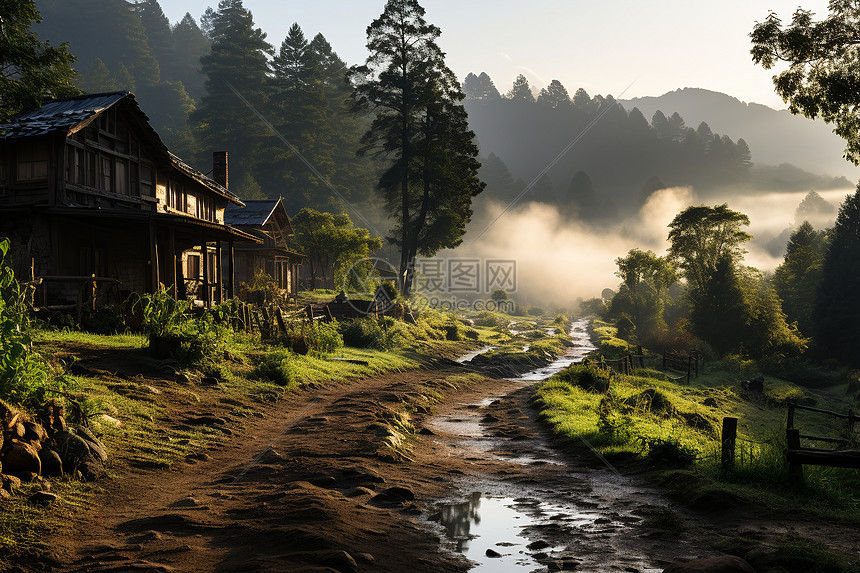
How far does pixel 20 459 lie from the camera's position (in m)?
6.70

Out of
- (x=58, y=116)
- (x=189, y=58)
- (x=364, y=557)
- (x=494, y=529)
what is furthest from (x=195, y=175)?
(x=189, y=58)

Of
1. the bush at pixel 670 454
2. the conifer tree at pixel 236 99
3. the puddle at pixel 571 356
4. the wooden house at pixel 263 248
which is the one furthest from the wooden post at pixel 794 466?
the conifer tree at pixel 236 99

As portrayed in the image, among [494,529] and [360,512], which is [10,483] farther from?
[494,529]

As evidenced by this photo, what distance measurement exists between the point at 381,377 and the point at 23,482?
1625 cm

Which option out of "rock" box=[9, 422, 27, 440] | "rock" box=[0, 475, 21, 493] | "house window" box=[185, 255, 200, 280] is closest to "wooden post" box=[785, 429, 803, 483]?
"rock" box=[0, 475, 21, 493]

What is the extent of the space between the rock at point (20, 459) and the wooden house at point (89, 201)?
33.2ft

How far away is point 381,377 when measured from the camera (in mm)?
22562

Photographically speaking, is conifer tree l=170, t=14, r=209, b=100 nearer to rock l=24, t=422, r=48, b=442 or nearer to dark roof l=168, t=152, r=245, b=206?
dark roof l=168, t=152, r=245, b=206

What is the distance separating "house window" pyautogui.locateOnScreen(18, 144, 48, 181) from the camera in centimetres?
2002

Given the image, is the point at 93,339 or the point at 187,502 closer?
the point at 187,502

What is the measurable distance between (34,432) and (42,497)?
1.09 m

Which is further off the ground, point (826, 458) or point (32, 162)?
point (32, 162)

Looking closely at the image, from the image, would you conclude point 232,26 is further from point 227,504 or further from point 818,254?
point 227,504

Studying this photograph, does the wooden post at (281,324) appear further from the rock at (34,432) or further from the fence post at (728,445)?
the fence post at (728,445)
